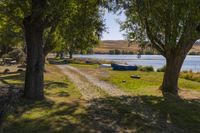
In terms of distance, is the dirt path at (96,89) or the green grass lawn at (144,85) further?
the green grass lawn at (144,85)

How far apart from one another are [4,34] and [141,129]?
106 feet

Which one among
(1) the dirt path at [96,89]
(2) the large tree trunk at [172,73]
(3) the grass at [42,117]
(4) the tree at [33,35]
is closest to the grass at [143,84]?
(2) the large tree trunk at [172,73]

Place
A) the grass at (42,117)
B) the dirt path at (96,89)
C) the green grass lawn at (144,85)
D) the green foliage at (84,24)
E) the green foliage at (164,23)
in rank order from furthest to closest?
the green grass lawn at (144,85) < the dirt path at (96,89) < the green foliage at (84,24) < the green foliage at (164,23) < the grass at (42,117)

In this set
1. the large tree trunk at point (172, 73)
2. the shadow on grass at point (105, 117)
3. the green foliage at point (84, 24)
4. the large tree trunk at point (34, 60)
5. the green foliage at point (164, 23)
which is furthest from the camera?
the large tree trunk at point (172, 73)

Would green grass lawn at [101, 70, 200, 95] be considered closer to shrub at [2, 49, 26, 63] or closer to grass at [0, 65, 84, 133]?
grass at [0, 65, 84, 133]

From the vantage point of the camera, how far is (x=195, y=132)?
1192cm

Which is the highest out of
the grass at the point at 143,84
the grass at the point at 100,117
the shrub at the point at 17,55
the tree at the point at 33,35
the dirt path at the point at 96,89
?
the tree at the point at 33,35

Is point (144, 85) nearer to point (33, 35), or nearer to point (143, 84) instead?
point (143, 84)

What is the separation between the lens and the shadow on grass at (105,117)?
39.0ft

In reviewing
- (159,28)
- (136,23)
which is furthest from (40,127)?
(136,23)

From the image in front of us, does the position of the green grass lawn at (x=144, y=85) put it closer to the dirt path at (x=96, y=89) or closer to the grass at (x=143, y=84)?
the grass at (x=143, y=84)

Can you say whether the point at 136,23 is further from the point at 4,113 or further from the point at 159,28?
the point at 4,113

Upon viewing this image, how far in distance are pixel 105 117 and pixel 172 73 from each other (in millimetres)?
12718

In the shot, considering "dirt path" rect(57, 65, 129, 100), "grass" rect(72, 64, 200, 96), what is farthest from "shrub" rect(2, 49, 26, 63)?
"dirt path" rect(57, 65, 129, 100)
